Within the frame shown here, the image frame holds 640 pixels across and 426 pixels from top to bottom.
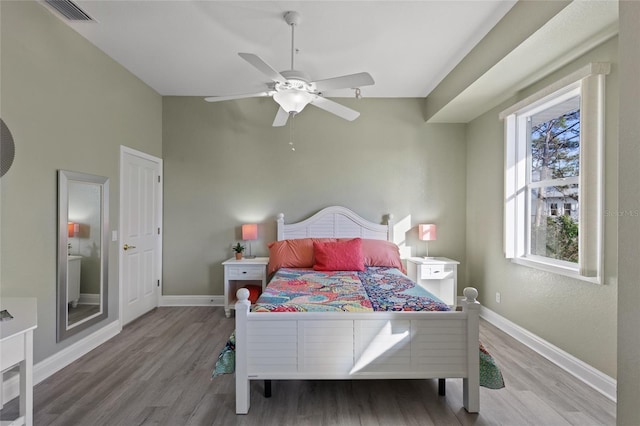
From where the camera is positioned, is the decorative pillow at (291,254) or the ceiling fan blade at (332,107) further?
the decorative pillow at (291,254)

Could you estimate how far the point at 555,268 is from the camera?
283cm

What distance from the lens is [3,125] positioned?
2184mm

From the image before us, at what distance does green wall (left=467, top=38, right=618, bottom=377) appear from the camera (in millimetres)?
2318

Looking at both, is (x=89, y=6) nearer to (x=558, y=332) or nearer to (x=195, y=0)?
(x=195, y=0)

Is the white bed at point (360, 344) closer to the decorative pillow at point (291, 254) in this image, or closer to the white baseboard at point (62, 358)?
the white baseboard at point (62, 358)

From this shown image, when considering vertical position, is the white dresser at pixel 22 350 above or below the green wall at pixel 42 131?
below

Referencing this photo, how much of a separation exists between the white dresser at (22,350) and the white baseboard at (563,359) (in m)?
3.60

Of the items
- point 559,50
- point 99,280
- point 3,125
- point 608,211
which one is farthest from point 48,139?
point 608,211

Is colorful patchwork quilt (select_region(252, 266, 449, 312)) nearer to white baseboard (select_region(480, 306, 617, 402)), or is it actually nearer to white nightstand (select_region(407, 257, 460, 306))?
white nightstand (select_region(407, 257, 460, 306))

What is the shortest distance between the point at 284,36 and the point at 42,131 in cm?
209

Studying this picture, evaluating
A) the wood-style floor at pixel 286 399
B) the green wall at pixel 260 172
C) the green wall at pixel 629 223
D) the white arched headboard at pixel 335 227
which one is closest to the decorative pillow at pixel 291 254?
the white arched headboard at pixel 335 227

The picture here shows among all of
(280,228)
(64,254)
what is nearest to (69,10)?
(64,254)

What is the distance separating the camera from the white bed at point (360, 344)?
2102mm

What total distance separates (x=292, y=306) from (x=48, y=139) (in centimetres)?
234
